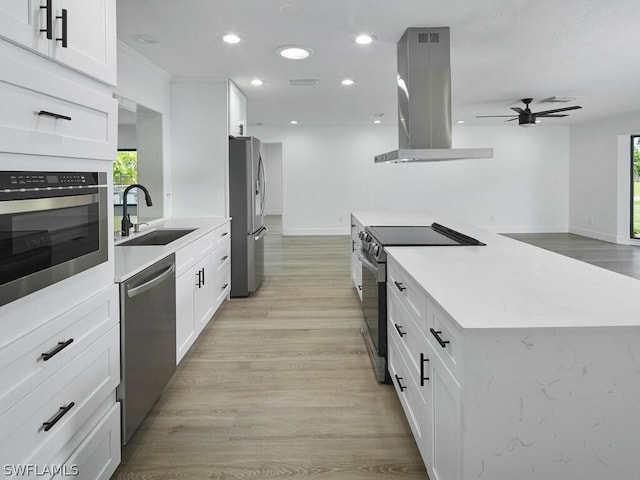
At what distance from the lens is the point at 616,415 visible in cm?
130

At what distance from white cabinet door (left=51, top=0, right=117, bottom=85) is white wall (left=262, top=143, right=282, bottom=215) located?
12.5 metres

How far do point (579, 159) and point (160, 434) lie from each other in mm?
10211

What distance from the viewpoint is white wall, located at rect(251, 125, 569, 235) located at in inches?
396

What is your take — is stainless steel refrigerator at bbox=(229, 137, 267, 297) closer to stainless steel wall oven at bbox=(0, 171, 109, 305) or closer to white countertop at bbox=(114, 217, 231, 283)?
white countertop at bbox=(114, 217, 231, 283)

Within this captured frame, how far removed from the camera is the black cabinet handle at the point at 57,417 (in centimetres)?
136

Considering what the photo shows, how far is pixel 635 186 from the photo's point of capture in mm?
8344

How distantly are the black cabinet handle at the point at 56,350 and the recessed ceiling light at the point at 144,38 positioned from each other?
2.80m

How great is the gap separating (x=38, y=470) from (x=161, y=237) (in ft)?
8.59

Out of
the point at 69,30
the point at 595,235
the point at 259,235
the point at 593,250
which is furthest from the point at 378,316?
the point at 595,235

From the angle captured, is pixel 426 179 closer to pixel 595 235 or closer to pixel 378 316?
pixel 595 235

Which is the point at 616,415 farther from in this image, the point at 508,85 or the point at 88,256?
the point at 508,85

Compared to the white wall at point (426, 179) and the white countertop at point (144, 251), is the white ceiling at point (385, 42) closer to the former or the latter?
the white countertop at point (144, 251)

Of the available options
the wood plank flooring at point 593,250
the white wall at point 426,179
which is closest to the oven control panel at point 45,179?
the wood plank flooring at point 593,250

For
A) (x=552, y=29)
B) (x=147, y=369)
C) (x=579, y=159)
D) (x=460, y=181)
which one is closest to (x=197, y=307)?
(x=147, y=369)
